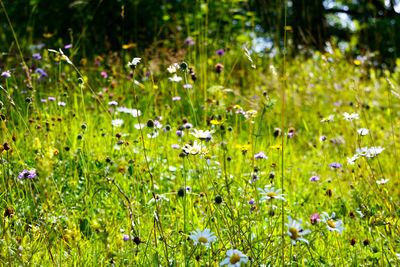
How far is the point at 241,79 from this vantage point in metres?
4.01

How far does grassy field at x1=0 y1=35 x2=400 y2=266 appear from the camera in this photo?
1082 millimetres

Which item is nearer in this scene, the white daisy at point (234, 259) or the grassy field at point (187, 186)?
the white daisy at point (234, 259)

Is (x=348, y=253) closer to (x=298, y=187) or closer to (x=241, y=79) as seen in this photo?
(x=298, y=187)

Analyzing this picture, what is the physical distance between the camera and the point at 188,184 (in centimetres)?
184

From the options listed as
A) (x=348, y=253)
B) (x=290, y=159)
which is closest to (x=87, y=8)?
(x=290, y=159)

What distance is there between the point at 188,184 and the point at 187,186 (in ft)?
0.52

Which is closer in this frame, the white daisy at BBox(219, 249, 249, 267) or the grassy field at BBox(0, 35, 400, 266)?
the white daisy at BBox(219, 249, 249, 267)

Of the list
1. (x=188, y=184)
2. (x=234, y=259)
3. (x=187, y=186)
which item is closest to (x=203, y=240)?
(x=234, y=259)

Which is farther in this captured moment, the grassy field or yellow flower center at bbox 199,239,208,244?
the grassy field

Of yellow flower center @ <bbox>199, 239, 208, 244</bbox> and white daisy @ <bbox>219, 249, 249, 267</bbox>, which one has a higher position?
white daisy @ <bbox>219, 249, 249, 267</bbox>

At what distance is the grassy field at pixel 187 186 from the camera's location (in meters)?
1.08

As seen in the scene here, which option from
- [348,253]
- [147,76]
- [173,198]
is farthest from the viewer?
[147,76]

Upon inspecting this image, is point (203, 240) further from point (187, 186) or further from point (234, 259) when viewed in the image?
point (187, 186)

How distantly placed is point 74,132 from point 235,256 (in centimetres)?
146
